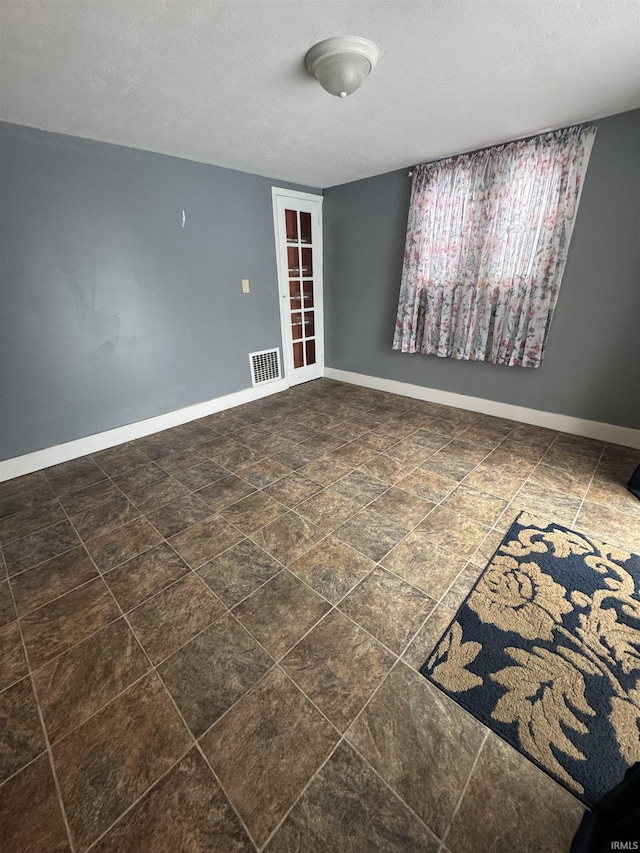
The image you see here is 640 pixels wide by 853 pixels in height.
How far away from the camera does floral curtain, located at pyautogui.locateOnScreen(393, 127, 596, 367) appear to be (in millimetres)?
2682

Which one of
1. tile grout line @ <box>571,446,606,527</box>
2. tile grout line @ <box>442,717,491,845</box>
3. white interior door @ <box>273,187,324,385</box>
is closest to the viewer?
tile grout line @ <box>442,717,491,845</box>

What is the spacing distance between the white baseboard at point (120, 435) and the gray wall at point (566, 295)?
1543 mm

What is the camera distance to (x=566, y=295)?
2838 mm

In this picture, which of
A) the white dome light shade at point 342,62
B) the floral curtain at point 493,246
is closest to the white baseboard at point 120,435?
the floral curtain at point 493,246

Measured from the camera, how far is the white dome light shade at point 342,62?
1.57m

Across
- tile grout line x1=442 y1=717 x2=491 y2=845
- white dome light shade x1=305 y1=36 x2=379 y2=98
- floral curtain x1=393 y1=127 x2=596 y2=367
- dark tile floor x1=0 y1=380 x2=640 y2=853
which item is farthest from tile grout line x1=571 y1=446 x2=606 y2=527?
white dome light shade x1=305 y1=36 x2=379 y2=98

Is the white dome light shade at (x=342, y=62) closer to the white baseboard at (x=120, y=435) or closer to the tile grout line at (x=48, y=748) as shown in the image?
the white baseboard at (x=120, y=435)

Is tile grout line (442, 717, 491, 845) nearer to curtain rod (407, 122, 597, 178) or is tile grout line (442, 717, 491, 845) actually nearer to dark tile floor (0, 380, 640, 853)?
dark tile floor (0, 380, 640, 853)

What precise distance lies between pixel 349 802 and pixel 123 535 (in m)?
1.68

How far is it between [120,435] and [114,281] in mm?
1315

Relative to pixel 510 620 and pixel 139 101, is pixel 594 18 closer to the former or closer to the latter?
pixel 139 101

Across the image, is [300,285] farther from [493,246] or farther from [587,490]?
[587,490]

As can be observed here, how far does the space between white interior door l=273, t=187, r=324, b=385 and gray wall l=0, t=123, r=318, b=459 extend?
0.25 m

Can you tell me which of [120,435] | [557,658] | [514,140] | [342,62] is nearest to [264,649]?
[557,658]
